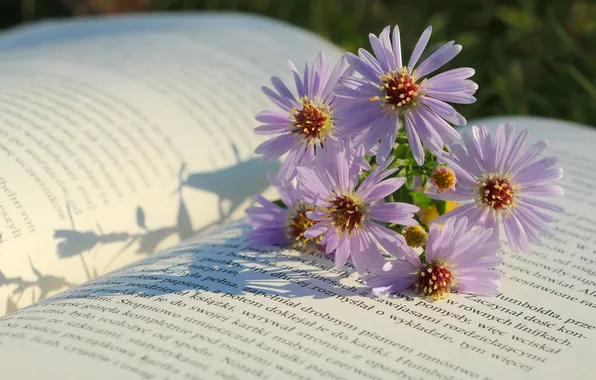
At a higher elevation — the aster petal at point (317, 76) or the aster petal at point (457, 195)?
the aster petal at point (317, 76)

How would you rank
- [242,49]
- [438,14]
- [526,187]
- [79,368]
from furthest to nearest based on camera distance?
[438,14] < [242,49] < [526,187] < [79,368]

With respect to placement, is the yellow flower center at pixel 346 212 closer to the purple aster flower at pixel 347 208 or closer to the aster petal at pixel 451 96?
the purple aster flower at pixel 347 208

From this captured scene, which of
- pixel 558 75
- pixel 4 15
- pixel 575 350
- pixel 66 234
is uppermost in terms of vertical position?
pixel 4 15

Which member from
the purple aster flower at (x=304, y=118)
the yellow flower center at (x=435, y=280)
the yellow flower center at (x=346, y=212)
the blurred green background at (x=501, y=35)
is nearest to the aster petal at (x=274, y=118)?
the purple aster flower at (x=304, y=118)

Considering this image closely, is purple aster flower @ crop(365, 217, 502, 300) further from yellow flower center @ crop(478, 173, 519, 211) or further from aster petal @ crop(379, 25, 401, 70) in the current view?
aster petal @ crop(379, 25, 401, 70)

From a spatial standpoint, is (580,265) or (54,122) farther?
(54,122)

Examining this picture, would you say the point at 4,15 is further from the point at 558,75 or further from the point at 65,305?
the point at 65,305

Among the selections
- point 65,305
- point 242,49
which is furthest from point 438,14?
point 65,305
